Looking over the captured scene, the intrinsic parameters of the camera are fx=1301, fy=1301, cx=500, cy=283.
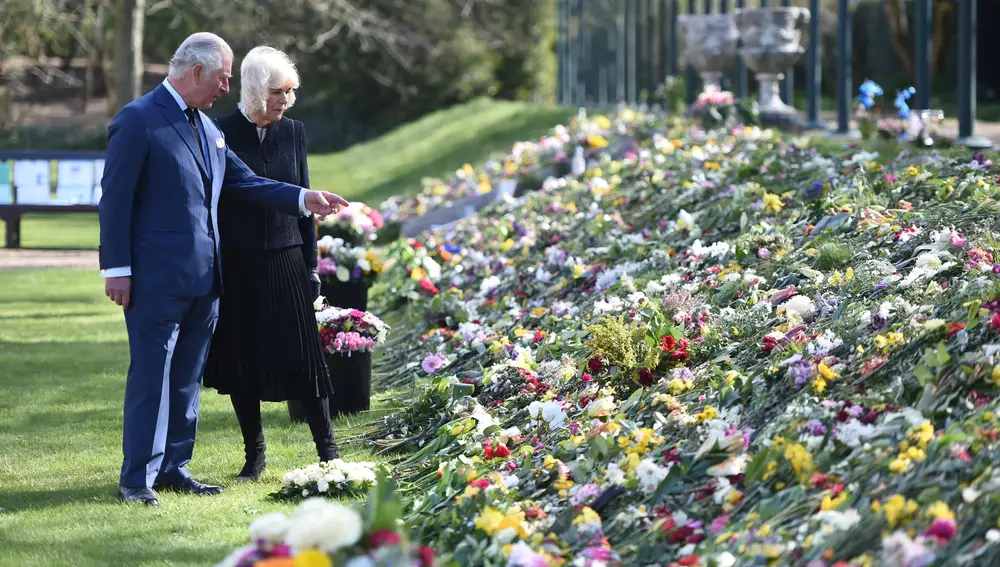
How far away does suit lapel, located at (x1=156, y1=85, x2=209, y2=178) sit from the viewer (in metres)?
5.30

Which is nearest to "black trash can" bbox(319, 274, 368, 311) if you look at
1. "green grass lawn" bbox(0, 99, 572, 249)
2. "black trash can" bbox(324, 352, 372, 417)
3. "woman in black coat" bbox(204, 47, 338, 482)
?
"black trash can" bbox(324, 352, 372, 417)

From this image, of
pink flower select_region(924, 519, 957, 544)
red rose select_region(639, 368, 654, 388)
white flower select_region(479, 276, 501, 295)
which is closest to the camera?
pink flower select_region(924, 519, 957, 544)

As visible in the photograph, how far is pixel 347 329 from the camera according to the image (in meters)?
6.68

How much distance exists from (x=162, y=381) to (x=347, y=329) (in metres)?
1.49

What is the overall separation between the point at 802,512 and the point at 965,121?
9.51 metres

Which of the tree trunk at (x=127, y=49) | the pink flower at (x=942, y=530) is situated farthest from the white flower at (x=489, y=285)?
the tree trunk at (x=127, y=49)

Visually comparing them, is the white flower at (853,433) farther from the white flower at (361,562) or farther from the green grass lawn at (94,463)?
the green grass lawn at (94,463)

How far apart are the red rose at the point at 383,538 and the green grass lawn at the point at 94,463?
5.84 feet

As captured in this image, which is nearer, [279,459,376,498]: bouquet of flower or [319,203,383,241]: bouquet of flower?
[279,459,376,498]: bouquet of flower

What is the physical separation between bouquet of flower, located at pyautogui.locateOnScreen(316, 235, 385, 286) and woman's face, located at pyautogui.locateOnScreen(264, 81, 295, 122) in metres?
2.04

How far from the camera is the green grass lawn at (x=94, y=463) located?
4.78m

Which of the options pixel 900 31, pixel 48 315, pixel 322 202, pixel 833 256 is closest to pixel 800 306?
pixel 833 256

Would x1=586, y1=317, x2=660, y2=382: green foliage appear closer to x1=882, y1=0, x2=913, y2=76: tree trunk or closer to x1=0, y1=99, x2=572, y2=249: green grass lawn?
x1=0, y1=99, x2=572, y2=249: green grass lawn

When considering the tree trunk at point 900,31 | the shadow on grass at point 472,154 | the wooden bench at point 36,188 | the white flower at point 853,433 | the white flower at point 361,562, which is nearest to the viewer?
the white flower at point 361,562
